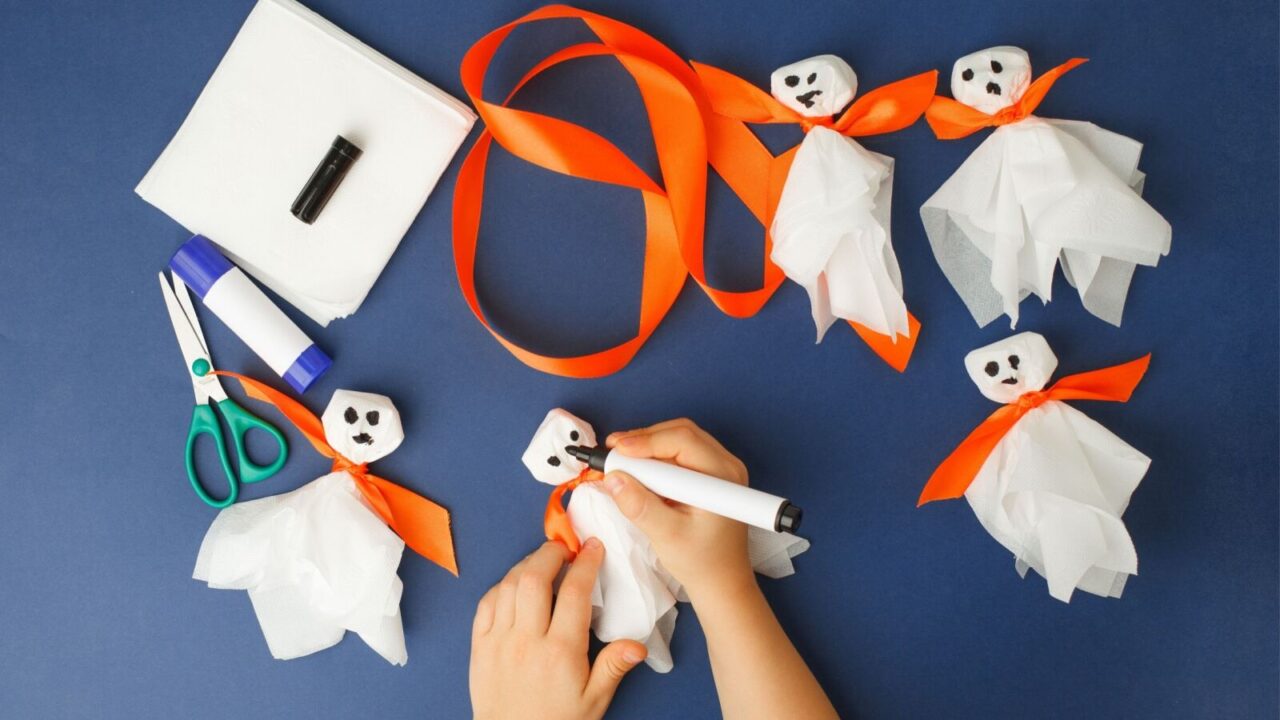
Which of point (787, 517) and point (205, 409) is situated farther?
point (205, 409)

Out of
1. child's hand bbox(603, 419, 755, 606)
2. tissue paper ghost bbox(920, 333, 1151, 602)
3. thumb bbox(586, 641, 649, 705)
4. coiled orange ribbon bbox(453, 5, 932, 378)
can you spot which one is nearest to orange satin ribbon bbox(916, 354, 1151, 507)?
tissue paper ghost bbox(920, 333, 1151, 602)

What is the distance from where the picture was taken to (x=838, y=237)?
2.85 ft

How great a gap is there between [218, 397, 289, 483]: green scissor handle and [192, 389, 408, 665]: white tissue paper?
3cm

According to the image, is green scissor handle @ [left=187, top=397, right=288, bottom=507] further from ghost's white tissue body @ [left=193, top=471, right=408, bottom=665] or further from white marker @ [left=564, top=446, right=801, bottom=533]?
white marker @ [left=564, top=446, right=801, bottom=533]

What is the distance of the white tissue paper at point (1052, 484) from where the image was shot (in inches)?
34.6

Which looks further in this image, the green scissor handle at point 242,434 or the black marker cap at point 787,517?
the green scissor handle at point 242,434

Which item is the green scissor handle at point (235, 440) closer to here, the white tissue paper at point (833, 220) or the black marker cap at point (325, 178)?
the black marker cap at point (325, 178)

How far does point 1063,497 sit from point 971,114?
381 mm

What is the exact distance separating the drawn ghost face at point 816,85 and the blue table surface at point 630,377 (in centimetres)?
5

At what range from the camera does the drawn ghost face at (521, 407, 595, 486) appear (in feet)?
2.92

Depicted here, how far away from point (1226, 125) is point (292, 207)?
37.6 inches

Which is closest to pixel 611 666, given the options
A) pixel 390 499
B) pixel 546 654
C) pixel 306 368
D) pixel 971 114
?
pixel 546 654

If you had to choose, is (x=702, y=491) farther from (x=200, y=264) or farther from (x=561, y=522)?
(x=200, y=264)

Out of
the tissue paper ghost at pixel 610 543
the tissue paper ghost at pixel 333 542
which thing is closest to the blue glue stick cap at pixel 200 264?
the tissue paper ghost at pixel 333 542
